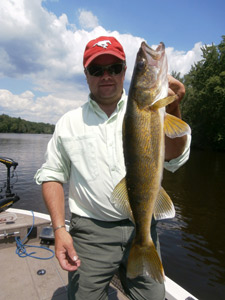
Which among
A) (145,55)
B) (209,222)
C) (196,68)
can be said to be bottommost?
(209,222)

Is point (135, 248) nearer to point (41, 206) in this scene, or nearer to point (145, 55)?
point (145, 55)

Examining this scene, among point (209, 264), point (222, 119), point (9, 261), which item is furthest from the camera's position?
point (222, 119)

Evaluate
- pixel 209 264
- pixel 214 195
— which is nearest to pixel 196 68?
pixel 214 195

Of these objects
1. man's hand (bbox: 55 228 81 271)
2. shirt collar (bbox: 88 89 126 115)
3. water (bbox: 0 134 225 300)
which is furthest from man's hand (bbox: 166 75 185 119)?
water (bbox: 0 134 225 300)

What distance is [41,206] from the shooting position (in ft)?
43.0

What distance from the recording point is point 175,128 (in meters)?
1.92

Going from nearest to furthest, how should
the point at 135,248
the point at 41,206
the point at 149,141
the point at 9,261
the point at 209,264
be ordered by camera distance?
the point at 149,141 → the point at 135,248 → the point at 9,261 → the point at 209,264 → the point at 41,206

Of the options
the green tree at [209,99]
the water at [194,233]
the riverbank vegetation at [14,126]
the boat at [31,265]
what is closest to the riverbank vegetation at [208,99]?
the green tree at [209,99]

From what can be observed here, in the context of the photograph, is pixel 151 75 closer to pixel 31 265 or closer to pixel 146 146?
pixel 146 146

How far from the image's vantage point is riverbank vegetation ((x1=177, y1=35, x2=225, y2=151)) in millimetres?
36072

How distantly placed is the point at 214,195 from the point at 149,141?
1413cm

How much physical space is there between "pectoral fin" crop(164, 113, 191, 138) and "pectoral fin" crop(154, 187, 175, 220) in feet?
1.80

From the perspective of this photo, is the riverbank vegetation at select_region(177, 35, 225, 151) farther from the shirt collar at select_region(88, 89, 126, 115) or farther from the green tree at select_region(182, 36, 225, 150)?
the shirt collar at select_region(88, 89, 126, 115)

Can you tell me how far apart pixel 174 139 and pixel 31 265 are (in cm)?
360
